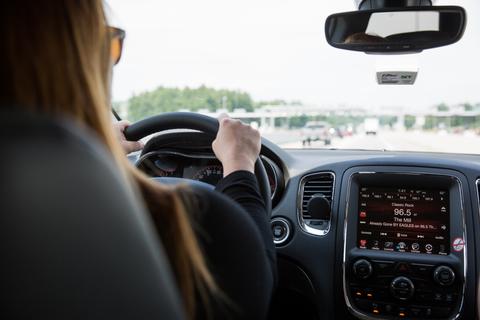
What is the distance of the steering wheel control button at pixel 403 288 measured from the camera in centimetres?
330

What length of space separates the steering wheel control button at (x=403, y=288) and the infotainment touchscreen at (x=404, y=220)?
174 mm

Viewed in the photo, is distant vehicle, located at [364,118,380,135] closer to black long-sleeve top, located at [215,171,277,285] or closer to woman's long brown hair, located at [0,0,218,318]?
black long-sleeve top, located at [215,171,277,285]

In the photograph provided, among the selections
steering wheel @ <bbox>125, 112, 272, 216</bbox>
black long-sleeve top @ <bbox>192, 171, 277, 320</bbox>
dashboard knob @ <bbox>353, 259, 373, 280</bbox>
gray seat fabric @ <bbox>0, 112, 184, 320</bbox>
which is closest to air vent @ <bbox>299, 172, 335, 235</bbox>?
dashboard knob @ <bbox>353, 259, 373, 280</bbox>

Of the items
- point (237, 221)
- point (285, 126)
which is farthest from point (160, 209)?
point (285, 126)

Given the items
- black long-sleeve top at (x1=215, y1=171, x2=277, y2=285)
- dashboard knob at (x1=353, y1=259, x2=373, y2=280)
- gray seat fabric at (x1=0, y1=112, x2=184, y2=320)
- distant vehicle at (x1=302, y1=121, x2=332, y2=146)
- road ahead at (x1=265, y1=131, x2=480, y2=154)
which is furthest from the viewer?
distant vehicle at (x1=302, y1=121, x2=332, y2=146)

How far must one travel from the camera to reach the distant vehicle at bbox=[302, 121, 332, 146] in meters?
4.08

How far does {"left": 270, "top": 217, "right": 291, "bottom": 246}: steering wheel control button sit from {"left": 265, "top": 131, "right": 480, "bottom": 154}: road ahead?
506mm

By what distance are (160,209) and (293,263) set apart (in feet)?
8.33

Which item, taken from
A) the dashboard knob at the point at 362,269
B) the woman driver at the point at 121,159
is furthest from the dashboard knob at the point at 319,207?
the woman driver at the point at 121,159

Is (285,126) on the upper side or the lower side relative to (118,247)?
lower

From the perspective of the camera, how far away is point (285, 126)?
3912 millimetres

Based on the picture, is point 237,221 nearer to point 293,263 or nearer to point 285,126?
point 293,263

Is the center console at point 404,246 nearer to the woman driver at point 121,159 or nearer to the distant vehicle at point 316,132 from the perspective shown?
the distant vehicle at point 316,132

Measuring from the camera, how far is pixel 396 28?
3076mm
